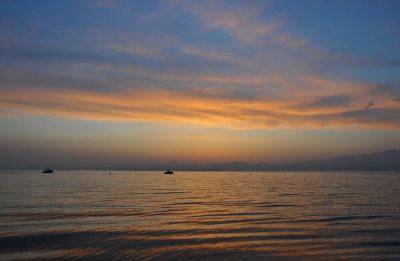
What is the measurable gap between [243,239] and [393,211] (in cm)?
2164

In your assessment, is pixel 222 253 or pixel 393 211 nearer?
pixel 222 253

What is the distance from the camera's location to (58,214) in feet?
96.8

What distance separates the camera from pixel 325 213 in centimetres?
3066

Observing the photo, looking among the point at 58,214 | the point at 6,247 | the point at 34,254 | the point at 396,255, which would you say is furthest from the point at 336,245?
the point at 58,214

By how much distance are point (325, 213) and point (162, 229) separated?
17.4 meters

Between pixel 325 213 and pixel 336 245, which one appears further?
pixel 325 213

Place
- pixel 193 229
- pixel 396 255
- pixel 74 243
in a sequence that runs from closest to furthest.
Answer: pixel 396 255, pixel 74 243, pixel 193 229

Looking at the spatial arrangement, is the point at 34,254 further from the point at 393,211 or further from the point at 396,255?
the point at 393,211

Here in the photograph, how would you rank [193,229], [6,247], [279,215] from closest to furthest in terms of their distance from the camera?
[6,247] → [193,229] → [279,215]

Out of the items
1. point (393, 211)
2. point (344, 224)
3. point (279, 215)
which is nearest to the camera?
point (344, 224)

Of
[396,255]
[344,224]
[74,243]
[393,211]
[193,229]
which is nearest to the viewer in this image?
[396,255]

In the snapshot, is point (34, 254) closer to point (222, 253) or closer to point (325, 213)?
point (222, 253)

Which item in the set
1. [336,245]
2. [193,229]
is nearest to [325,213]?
[336,245]

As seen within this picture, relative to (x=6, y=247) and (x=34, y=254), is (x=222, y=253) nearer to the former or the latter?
(x=34, y=254)
